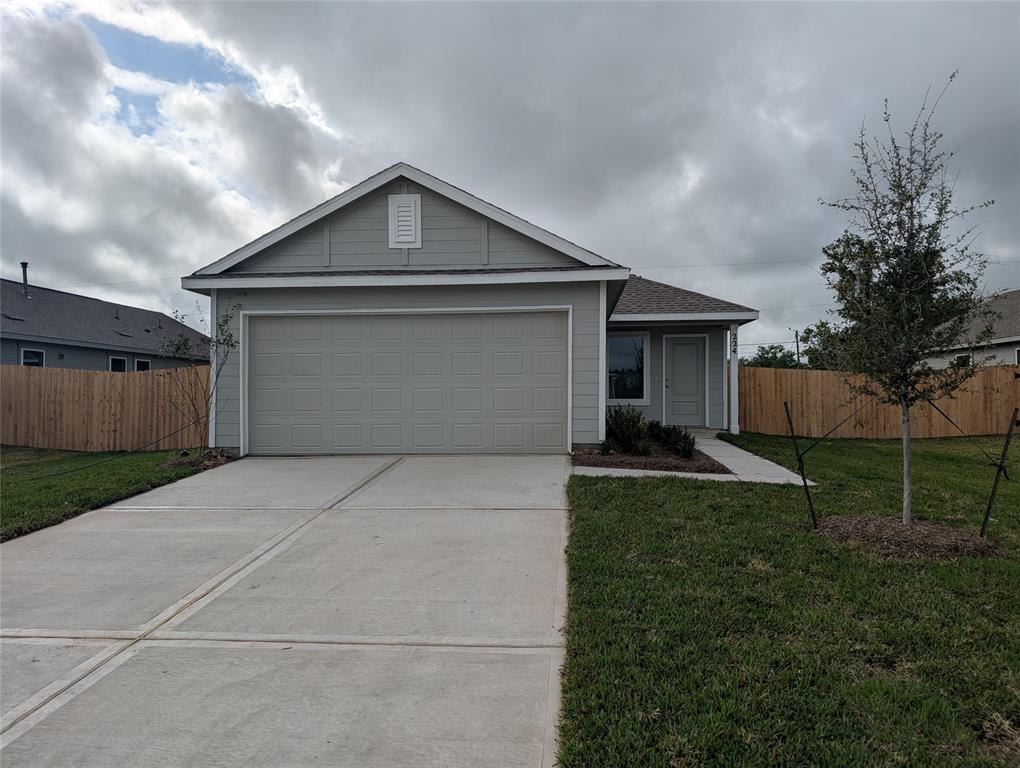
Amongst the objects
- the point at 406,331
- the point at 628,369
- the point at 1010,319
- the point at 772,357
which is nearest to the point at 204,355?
the point at 406,331

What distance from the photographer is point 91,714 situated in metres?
2.54

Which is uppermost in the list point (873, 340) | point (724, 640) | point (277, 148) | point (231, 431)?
point (277, 148)

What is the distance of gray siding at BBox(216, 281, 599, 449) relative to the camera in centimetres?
900

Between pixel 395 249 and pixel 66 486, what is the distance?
587 centimetres

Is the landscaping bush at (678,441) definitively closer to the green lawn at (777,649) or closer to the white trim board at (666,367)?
the white trim board at (666,367)

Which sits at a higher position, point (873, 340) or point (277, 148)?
point (277, 148)

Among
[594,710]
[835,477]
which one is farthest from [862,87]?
[594,710]

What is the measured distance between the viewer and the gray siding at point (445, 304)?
900 centimetres

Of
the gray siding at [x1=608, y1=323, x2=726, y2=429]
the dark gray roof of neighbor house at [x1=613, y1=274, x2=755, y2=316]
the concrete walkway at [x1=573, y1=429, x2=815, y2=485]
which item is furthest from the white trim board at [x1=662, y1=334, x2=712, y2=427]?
the concrete walkway at [x1=573, y1=429, x2=815, y2=485]

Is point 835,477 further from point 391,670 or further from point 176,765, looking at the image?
point 176,765

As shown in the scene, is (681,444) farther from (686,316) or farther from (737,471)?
(686,316)

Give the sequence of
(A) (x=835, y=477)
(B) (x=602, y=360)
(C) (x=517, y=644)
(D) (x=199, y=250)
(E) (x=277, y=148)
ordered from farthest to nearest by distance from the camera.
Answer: (D) (x=199, y=250) → (E) (x=277, y=148) → (B) (x=602, y=360) → (A) (x=835, y=477) → (C) (x=517, y=644)

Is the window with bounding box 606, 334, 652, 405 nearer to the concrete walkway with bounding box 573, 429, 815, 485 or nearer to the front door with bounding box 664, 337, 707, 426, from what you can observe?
the front door with bounding box 664, 337, 707, 426

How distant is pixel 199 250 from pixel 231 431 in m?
20.7
